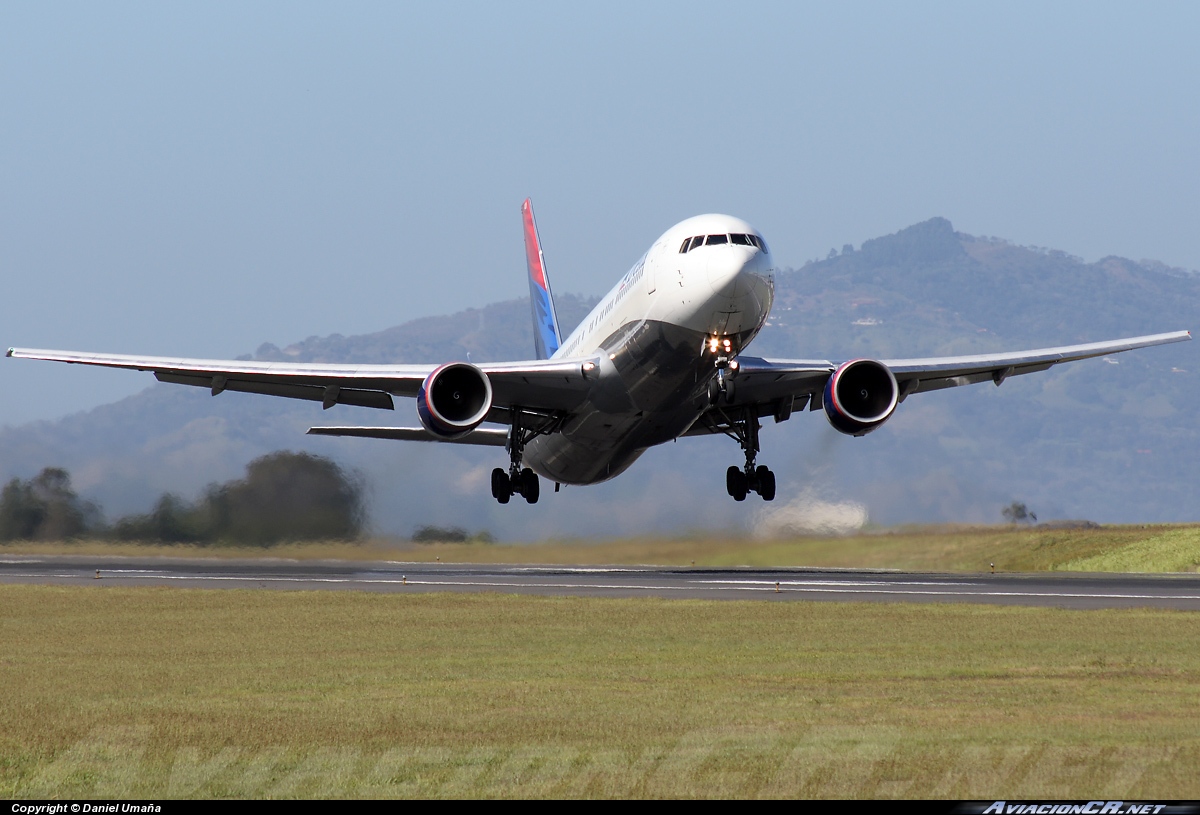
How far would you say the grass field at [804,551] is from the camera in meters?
47.3

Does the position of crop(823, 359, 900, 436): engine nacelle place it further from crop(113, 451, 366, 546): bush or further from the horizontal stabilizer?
crop(113, 451, 366, 546): bush

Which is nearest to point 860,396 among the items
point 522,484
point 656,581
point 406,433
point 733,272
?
point 733,272

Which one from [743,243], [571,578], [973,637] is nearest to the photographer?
[973,637]

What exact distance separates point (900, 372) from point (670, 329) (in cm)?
941

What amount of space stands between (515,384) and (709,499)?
17.7 m

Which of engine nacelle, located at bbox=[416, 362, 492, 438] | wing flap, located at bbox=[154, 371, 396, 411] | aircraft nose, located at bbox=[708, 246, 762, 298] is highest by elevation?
aircraft nose, located at bbox=[708, 246, 762, 298]

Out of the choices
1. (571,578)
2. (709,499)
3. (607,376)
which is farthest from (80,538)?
(607,376)

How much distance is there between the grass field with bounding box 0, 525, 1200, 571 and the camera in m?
47.3

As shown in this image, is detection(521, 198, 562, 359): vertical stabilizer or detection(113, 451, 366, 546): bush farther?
detection(521, 198, 562, 359): vertical stabilizer

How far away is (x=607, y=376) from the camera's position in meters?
32.4

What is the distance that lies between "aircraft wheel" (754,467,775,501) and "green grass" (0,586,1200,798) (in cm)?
549

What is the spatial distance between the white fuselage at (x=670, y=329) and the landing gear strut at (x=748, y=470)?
1.66 metres

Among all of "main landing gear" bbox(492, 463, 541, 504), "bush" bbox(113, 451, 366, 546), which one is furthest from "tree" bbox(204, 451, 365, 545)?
"main landing gear" bbox(492, 463, 541, 504)

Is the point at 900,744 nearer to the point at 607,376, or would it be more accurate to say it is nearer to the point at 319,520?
the point at 607,376
